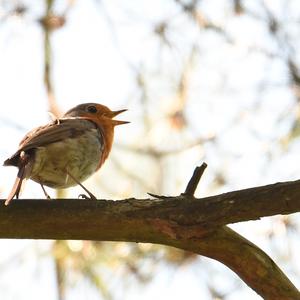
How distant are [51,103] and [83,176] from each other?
0.93 metres

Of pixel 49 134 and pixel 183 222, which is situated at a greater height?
pixel 49 134

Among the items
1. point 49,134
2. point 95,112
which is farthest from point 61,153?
point 95,112

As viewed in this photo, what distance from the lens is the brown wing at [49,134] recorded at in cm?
354

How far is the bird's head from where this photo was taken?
4535mm

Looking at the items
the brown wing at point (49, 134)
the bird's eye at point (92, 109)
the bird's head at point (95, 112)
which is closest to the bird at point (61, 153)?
the brown wing at point (49, 134)

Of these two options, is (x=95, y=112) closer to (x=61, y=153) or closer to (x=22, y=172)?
(x=61, y=153)

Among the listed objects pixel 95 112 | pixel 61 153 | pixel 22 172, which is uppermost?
pixel 95 112

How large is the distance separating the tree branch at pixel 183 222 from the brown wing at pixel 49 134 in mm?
652

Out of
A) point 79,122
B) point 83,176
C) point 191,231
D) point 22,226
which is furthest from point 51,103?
point 191,231

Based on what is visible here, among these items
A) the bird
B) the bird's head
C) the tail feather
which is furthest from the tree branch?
the bird's head

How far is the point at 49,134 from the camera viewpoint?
3699 millimetres

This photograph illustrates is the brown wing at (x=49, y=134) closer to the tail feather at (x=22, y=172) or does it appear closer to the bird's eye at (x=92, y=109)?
the tail feather at (x=22, y=172)

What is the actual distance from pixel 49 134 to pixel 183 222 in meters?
1.31

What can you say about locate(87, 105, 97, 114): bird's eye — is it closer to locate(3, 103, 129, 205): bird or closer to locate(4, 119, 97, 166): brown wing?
locate(3, 103, 129, 205): bird
